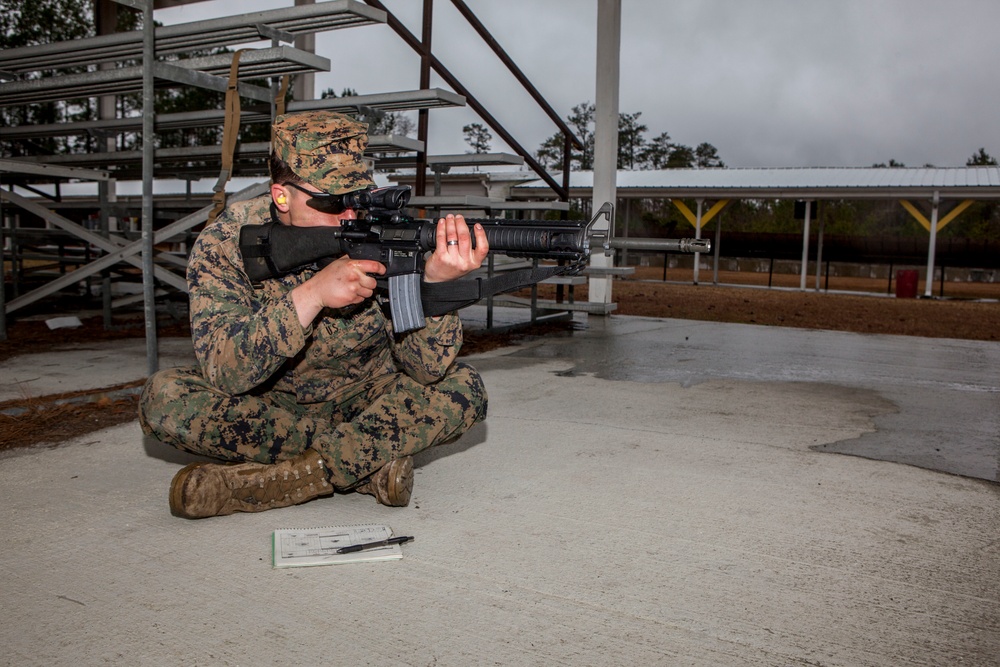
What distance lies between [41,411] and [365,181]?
2.30 metres

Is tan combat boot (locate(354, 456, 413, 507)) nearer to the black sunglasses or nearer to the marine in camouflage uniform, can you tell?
the marine in camouflage uniform

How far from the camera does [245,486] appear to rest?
2.41 metres

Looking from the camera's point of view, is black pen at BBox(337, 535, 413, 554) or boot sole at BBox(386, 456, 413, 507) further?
boot sole at BBox(386, 456, 413, 507)

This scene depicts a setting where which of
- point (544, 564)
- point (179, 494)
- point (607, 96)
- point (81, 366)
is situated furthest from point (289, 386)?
point (607, 96)

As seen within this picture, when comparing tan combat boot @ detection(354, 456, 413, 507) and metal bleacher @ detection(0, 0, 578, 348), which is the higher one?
metal bleacher @ detection(0, 0, 578, 348)

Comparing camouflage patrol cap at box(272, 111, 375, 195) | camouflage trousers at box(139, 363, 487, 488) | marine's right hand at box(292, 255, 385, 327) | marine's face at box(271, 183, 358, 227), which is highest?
camouflage patrol cap at box(272, 111, 375, 195)

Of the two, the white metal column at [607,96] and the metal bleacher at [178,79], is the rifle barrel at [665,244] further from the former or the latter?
the white metal column at [607,96]

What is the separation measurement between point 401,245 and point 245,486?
2.92 ft

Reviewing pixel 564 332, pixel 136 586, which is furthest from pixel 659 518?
pixel 564 332

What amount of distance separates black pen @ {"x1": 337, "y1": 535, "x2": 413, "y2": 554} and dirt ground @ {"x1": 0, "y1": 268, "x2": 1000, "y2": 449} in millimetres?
1860

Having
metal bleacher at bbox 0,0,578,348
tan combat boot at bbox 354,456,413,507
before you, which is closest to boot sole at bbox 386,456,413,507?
tan combat boot at bbox 354,456,413,507

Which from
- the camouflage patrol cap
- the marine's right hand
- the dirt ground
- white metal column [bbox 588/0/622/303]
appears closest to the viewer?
the marine's right hand

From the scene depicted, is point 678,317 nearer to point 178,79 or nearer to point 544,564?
point 178,79

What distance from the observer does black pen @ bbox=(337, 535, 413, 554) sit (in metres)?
2.16
